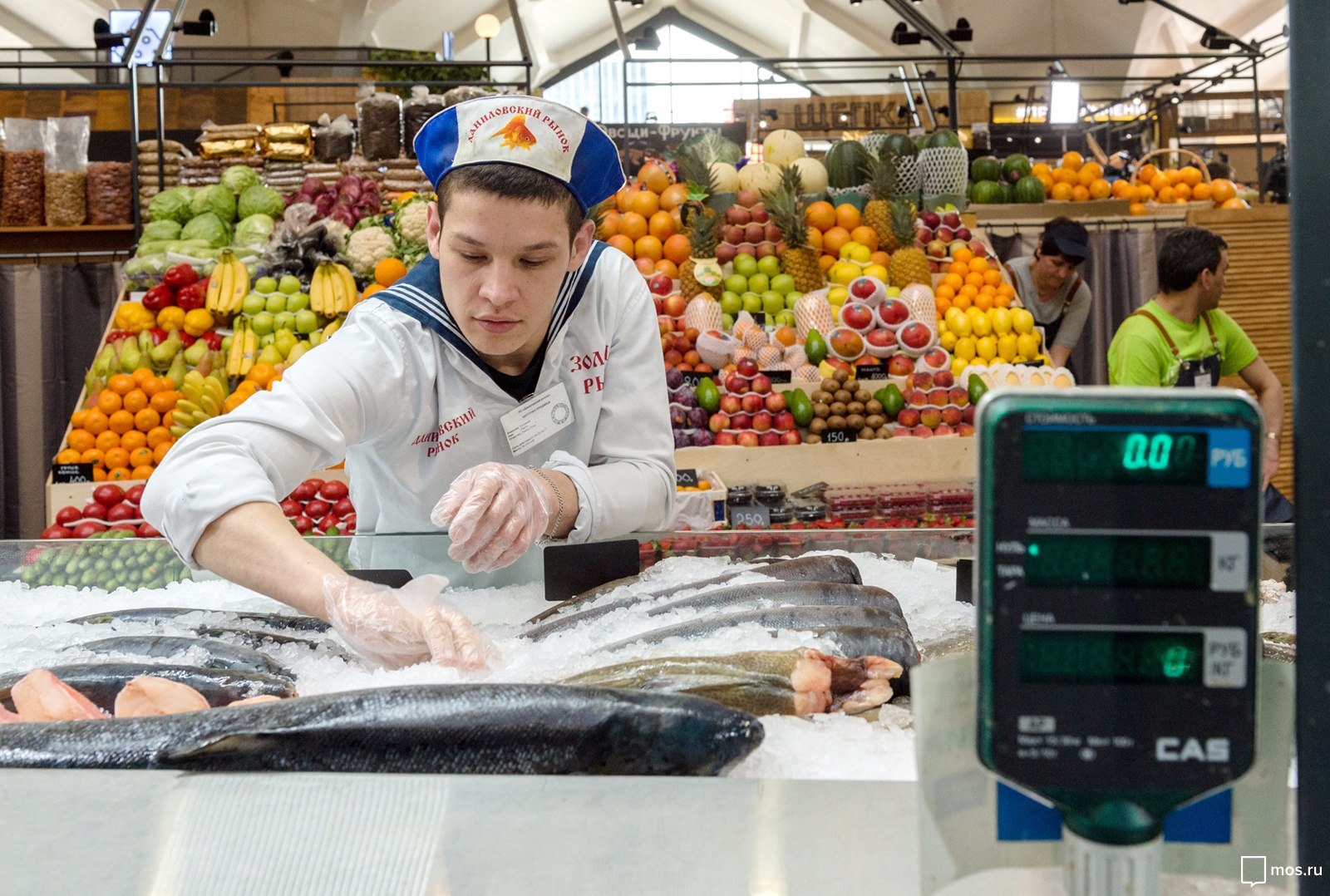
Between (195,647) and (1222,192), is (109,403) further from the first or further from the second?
(1222,192)

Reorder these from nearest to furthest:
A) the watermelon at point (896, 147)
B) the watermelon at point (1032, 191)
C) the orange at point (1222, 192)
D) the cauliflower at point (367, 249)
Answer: the cauliflower at point (367, 249) → the watermelon at point (896, 147) → the watermelon at point (1032, 191) → the orange at point (1222, 192)

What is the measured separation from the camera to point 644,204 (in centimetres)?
624

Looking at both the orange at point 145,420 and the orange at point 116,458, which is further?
the orange at point 145,420

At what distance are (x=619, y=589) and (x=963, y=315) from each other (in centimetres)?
469

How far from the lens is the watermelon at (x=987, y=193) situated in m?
7.40

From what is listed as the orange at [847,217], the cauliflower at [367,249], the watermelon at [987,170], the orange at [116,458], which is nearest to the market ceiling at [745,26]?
the watermelon at [987,170]

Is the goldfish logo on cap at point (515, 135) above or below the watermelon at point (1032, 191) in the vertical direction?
below

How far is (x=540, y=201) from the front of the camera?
1.87m

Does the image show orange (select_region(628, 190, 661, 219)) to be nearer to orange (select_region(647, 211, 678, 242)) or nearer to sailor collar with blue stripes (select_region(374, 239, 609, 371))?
orange (select_region(647, 211, 678, 242))

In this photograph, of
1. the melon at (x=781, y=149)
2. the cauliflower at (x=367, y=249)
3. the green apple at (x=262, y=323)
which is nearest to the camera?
the green apple at (x=262, y=323)

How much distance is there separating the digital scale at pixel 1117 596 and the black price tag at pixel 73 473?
5.23m

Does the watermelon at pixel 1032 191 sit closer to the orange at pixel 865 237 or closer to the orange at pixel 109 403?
the orange at pixel 865 237

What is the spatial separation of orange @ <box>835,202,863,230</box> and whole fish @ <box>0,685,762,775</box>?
5.77 meters
